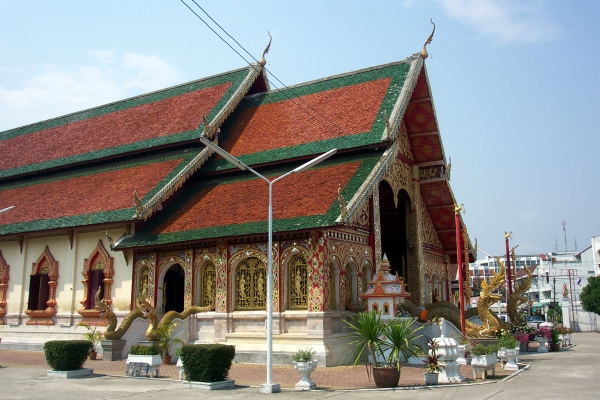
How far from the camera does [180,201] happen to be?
2116 centimetres

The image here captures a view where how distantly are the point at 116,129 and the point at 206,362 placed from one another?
17186 mm

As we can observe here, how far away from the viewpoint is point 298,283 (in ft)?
56.3

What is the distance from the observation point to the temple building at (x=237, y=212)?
56.7 feet

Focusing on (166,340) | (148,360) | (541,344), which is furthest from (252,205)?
(541,344)

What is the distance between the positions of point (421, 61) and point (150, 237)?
Answer: 11188 millimetres

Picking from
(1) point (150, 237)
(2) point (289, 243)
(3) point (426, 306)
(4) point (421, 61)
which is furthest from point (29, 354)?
(4) point (421, 61)

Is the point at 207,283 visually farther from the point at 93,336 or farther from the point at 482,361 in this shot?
the point at 482,361

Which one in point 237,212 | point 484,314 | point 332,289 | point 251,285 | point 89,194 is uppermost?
point 89,194

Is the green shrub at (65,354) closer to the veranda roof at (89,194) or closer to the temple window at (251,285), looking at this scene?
the temple window at (251,285)

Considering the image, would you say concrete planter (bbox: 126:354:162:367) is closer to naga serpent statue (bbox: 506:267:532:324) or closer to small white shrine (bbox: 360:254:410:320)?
small white shrine (bbox: 360:254:410:320)

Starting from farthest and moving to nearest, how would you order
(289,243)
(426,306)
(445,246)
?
(445,246)
(426,306)
(289,243)

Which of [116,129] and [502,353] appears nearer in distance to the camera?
[502,353]

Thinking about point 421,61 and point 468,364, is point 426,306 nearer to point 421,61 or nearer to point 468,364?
point 468,364

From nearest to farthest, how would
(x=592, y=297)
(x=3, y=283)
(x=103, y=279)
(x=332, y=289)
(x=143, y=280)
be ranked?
1. (x=332, y=289)
2. (x=143, y=280)
3. (x=103, y=279)
4. (x=3, y=283)
5. (x=592, y=297)
